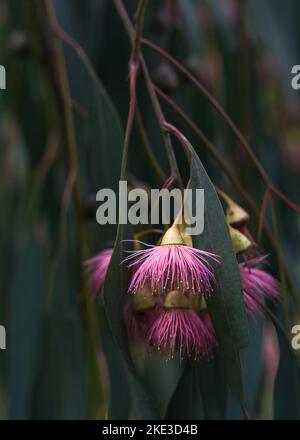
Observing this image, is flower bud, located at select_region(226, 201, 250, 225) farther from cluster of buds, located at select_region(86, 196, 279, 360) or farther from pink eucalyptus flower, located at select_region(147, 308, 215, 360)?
pink eucalyptus flower, located at select_region(147, 308, 215, 360)

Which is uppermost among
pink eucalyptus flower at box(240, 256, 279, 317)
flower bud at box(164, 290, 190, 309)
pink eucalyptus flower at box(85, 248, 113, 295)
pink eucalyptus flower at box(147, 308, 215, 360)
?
pink eucalyptus flower at box(85, 248, 113, 295)

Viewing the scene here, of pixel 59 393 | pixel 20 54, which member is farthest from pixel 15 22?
pixel 59 393

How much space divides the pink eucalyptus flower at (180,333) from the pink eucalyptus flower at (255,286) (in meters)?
0.07

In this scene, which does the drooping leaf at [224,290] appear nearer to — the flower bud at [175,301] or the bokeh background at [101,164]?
the flower bud at [175,301]

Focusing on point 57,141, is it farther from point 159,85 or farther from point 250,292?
point 250,292

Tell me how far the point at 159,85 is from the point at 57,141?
217 mm

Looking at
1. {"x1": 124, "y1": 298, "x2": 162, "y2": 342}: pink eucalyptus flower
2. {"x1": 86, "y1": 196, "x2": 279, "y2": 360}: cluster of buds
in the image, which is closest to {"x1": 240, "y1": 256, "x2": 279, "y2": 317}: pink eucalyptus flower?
{"x1": 86, "y1": 196, "x2": 279, "y2": 360}: cluster of buds

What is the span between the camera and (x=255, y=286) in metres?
1.01

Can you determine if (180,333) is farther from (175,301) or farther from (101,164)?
(101,164)

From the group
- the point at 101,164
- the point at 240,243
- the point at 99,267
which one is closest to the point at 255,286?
the point at 240,243

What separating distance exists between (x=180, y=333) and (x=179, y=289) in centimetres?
4

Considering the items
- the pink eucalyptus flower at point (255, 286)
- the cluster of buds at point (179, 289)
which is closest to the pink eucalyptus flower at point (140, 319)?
the cluster of buds at point (179, 289)

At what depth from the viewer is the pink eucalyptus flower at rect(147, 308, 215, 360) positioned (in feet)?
2.99

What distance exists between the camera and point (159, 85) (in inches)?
53.7
